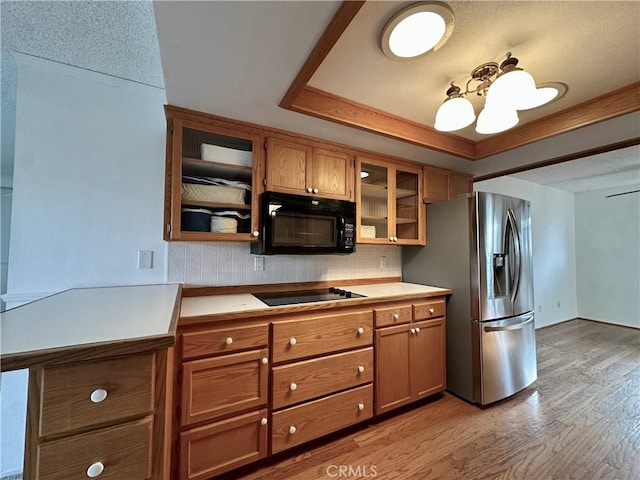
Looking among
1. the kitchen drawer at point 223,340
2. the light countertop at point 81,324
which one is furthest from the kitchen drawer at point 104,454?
the kitchen drawer at point 223,340

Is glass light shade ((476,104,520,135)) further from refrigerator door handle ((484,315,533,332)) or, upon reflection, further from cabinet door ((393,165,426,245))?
refrigerator door handle ((484,315,533,332))

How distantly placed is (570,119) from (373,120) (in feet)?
4.55

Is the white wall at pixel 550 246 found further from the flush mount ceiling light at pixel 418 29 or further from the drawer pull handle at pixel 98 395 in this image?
the drawer pull handle at pixel 98 395

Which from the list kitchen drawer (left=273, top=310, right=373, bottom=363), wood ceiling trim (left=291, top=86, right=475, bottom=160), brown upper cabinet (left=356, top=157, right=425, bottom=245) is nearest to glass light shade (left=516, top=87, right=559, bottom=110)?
wood ceiling trim (left=291, top=86, right=475, bottom=160)

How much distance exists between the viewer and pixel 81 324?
84cm

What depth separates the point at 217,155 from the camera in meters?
1.70

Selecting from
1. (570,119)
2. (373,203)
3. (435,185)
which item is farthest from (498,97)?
(435,185)

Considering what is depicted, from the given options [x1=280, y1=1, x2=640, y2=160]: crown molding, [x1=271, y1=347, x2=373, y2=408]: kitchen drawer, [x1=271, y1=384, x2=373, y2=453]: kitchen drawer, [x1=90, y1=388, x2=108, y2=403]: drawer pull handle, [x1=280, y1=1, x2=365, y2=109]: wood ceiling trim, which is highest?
[x1=280, y1=1, x2=640, y2=160]: crown molding

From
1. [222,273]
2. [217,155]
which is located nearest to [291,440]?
[222,273]

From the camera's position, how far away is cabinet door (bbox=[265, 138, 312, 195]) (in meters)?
1.82

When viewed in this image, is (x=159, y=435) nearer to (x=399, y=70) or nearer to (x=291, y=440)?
(x=291, y=440)

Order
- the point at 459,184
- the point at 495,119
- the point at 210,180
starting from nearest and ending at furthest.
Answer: the point at 495,119
the point at 210,180
the point at 459,184

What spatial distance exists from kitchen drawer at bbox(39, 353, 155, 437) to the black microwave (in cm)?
105

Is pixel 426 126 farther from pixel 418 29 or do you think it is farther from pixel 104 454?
pixel 104 454
